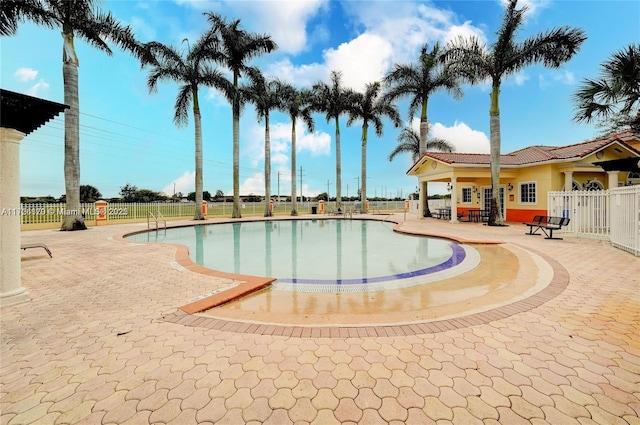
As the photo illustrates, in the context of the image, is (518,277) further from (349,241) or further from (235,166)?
(235,166)

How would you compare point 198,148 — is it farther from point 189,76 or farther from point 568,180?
point 568,180

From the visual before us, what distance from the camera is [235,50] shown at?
1903 centimetres

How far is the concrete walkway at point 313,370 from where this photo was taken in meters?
1.92

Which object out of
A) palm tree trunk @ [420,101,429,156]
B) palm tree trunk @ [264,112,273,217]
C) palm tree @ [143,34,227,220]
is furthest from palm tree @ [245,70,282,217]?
palm tree trunk @ [420,101,429,156]

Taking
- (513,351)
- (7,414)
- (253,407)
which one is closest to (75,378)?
(7,414)

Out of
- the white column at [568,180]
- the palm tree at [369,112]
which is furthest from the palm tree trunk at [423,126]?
the white column at [568,180]

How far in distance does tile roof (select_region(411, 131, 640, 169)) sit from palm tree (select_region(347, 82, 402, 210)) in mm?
6846

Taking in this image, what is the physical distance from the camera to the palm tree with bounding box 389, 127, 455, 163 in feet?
86.4

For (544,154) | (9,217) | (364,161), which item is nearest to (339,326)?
(9,217)

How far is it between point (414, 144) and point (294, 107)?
40.2 ft

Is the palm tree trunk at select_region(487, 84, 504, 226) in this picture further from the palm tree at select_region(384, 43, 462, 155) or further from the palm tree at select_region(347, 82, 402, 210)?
the palm tree at select_region(347, 82, 402, 210)

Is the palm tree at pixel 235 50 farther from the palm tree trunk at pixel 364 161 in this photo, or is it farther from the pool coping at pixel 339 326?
the pool coping at pixel 339 326

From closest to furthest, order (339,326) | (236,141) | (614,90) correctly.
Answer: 1. (339,326)
2. (614,90)
3. (236,141)

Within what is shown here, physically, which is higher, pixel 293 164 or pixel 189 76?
pixel 189 76
